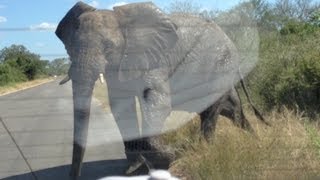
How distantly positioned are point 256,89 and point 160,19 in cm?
422

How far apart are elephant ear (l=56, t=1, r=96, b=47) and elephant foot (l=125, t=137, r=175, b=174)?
51.1 inches

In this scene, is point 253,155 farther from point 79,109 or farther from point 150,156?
point 79,109

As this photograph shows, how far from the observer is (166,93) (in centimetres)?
792

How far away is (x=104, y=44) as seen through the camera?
734 centimetres

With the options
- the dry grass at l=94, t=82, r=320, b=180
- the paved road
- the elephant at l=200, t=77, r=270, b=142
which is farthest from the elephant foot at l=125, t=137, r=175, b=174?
the elephant at l=200, t=77, r=270, b=142

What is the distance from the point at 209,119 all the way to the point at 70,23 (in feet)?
7.62

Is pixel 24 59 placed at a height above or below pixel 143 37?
below

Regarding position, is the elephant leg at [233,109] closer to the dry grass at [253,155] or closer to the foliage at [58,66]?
the dry grass at [253,155]

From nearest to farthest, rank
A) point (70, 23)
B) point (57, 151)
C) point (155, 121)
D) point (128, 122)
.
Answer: point (70, 23) < point (155, 121) < point (128, 122) < point (57, 151)

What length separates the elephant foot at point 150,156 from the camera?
24.2 ft

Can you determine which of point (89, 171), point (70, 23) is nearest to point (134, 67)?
point (70, 23)

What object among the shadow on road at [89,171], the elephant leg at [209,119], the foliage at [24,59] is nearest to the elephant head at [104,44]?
the foliage at [24,59]

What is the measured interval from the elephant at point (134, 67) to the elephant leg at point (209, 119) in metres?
0.24

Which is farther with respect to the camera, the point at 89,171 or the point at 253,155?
the point at 89,171
